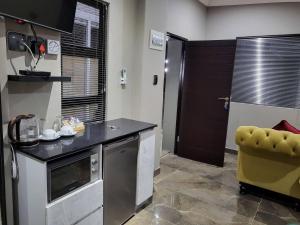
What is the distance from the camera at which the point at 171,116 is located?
4.43 m

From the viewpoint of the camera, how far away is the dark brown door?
3764 mm

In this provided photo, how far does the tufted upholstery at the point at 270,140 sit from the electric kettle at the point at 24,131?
7.22 feet

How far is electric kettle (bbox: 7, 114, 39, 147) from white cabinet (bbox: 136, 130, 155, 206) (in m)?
0.99

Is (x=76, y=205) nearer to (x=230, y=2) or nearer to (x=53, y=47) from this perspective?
(x=53, y=47)

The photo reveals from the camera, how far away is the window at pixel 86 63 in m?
2.26

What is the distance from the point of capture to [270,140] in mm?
2588

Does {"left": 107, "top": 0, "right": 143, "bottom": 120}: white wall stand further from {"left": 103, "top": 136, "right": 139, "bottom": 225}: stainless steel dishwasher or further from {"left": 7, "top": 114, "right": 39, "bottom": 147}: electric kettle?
{"left": 7, "top": 114, "right": 39, "bottom": 147}: electric kettle

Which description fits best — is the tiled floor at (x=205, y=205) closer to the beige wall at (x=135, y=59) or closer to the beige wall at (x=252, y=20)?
the beige wall at (x=135, y=59)

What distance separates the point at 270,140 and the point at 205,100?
1547mm

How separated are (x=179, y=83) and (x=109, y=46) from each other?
1993mm

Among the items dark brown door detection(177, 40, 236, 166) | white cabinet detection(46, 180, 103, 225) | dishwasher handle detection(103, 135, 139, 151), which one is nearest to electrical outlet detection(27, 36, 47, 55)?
dishwasher handle detection(103, 135, 139, 151)

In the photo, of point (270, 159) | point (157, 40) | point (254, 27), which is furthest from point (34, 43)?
point (254, 27)

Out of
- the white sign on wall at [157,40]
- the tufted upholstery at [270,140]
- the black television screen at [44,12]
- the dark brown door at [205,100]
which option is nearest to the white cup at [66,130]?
the black television screen at [44,12]

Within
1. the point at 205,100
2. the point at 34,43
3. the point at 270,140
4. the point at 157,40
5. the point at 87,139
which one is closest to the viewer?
the point at 34,43
